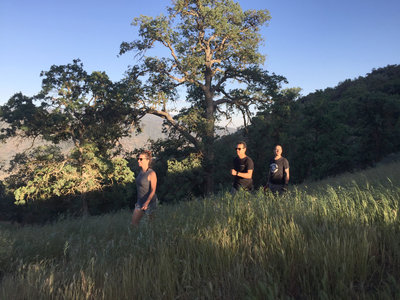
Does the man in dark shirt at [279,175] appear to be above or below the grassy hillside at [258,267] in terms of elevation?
above

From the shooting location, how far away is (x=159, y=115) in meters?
18.4

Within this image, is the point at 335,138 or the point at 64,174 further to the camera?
the point at 335,138

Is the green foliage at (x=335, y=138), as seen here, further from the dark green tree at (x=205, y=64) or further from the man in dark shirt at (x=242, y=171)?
the man in dark shirt at (x=242, y=171)

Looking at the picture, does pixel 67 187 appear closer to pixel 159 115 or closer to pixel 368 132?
pixel 159 115

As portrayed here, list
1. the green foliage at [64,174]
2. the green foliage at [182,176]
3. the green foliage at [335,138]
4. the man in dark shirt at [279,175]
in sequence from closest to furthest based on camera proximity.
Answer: the man in dark shirt at [279,175], the green foliage at [64,174], the green foliage at [182,176], the green foliage at [335,138]

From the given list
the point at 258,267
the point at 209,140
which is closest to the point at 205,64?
the point at 209,140

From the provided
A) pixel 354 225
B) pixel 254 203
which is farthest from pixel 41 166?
pixel 354 225

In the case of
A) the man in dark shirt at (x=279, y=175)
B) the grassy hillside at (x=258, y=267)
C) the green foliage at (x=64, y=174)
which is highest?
the green foliage at (x=64, y=174)

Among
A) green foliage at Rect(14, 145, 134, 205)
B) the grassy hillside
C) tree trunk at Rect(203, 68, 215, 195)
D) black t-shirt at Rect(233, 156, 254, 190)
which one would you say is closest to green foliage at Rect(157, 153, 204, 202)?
tree trunk at Rect(203, 68, 215, 195)

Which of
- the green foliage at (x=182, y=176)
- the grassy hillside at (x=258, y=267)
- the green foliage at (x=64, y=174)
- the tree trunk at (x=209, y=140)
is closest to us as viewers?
the grassy hillside at (x=258, y=267)

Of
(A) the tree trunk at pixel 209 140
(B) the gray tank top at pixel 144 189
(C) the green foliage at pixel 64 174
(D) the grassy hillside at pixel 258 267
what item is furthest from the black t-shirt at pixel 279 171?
(C) the green foliage at pixel 64 174

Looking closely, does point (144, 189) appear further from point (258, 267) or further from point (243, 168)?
point (258, 267)

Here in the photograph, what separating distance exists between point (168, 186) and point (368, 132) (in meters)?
19.1

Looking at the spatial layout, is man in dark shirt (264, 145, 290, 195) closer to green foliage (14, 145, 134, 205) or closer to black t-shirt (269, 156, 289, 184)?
black t-shirt (269, 156, 289, 184)
